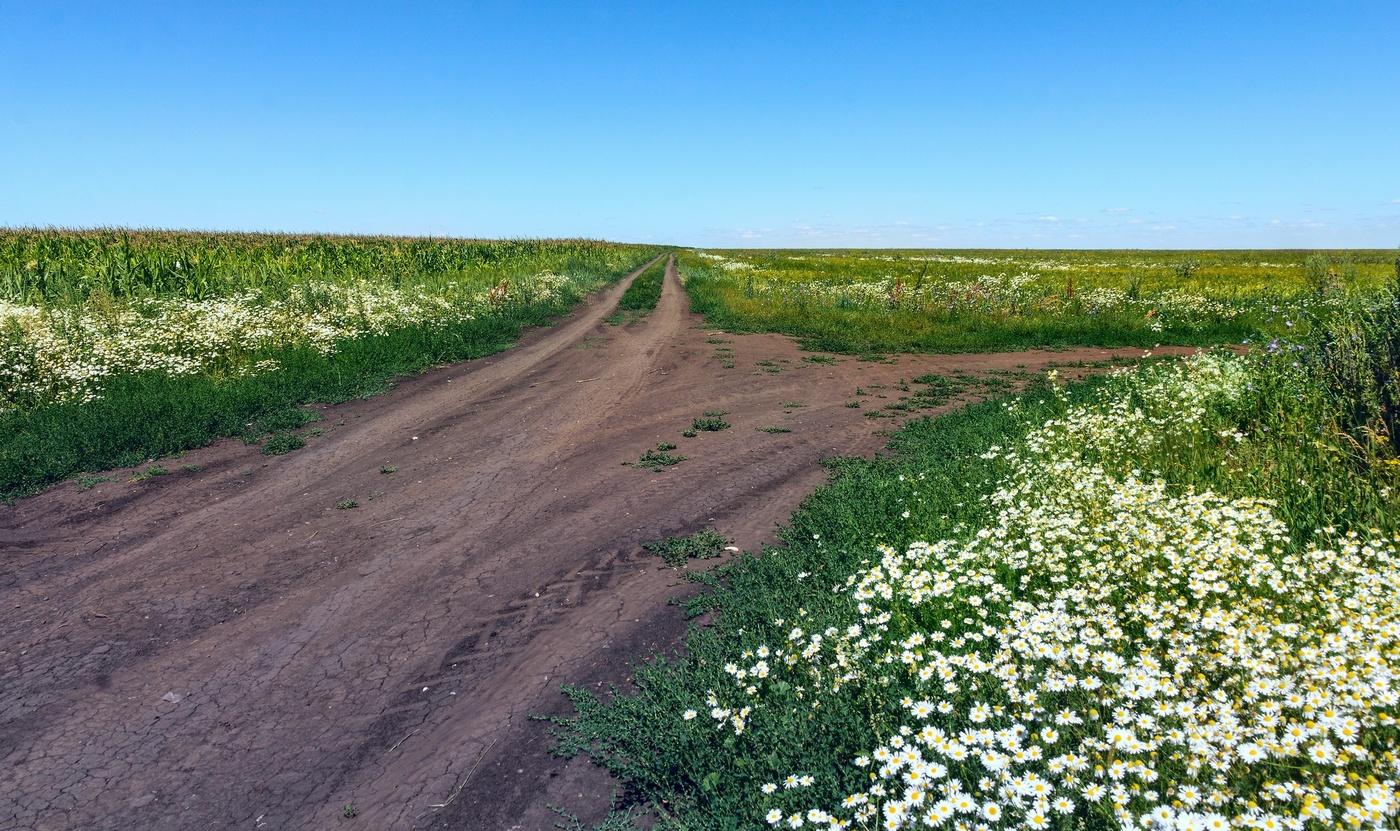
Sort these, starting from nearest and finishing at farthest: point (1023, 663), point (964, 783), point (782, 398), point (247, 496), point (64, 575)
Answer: point (964, 783) → point (1023, 663) → point (64, 575) → point (247, 496) → point (782, 398)

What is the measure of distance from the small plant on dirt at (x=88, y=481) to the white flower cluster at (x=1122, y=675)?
7834 millimetres

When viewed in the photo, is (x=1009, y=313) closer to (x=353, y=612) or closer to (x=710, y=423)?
(x=710, y=423)

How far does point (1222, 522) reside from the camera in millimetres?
4945

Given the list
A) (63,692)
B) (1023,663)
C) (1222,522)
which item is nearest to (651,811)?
(1023,663)

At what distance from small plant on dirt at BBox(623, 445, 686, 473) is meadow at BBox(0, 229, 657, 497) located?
17.6 feet

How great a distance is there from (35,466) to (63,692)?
17.2ft

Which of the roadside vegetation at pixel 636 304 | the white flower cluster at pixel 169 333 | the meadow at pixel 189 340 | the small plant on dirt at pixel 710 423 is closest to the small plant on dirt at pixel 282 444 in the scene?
→ the meadow at pixel 189 340

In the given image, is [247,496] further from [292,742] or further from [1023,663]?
[1023,663]

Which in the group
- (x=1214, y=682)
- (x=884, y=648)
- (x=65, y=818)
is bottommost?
(x=65, y=818)

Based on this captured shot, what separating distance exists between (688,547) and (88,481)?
6959mm

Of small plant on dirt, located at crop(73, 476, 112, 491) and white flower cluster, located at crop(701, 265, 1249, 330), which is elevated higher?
white flower cluster, located at crop(701, 265, 1249, 330)

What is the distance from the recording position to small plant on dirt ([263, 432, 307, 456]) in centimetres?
894

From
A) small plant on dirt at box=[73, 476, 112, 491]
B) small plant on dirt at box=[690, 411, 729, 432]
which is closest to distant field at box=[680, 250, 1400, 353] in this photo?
small plant on dirt at box=[690, 411, 729, 432]

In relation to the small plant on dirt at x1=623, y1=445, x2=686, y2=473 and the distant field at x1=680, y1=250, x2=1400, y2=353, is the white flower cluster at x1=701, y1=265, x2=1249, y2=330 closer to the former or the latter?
the distant field at x1=680, y1=250, x2=1400, y2=353
